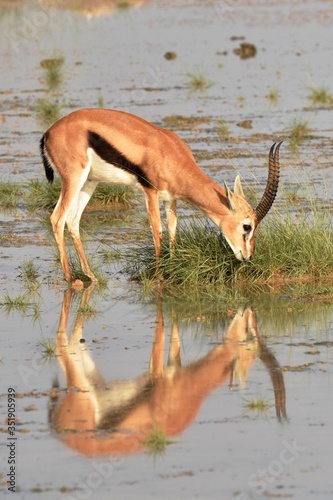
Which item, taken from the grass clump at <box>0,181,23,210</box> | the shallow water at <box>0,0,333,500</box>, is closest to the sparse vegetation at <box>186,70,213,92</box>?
the shallow water at <box>0,0,333,500</box>

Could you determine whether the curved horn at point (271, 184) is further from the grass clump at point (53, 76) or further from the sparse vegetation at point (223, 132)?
the grass clump at point (53, 76)

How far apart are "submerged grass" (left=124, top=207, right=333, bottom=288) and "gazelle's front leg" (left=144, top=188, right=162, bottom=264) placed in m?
0.10

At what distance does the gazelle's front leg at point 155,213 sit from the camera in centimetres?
1095

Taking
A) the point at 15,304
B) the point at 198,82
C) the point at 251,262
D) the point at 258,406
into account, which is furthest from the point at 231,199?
the point at 198,82

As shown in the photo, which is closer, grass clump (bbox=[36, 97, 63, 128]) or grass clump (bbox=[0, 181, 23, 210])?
grass clump (bbox=[0, 181, 23, 210])

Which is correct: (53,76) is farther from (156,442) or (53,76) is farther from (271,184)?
(156,442)

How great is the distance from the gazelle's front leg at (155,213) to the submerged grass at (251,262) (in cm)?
10

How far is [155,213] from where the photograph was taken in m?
11.0

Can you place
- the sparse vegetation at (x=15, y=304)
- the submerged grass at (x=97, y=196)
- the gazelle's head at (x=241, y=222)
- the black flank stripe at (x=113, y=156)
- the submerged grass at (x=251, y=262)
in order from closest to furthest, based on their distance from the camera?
the sparse vegetation at (x=15, y=304) → the gazelle's head at (x=241, y=222) → the submerged grass at (x=251, y=262) → the black flank stripe at (x=113, y=156) → the submerged grass at (x=97, y=196)

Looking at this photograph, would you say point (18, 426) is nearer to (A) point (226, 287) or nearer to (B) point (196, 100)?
(A) point (226, 287)

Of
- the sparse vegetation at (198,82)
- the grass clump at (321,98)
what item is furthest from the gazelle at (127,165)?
the sparse vegetation at (198,82)

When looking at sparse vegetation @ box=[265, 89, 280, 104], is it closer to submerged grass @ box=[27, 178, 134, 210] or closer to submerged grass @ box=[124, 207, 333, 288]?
submerged grass @ box=[27, 178, 134, 210]

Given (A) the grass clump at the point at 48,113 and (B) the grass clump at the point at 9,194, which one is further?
(A) the grass clump at the point at 48,113

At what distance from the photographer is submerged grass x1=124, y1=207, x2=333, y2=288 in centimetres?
1073
